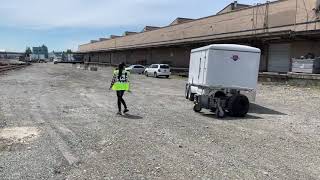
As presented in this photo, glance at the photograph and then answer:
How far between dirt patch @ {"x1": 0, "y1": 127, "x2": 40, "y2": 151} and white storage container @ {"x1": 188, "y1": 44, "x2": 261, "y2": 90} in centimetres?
804

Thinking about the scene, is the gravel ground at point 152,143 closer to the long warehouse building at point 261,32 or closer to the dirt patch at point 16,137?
the dirt patch at point 16,137

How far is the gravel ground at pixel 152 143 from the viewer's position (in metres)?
8.75

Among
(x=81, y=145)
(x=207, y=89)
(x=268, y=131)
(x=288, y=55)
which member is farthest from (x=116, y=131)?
(x=288, y=55)

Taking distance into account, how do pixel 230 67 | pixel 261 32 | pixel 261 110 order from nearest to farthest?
pixel 230 67
pixel 261 110
pixel 261 32

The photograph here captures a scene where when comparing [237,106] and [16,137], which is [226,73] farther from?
[16,137]

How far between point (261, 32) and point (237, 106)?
2994cm

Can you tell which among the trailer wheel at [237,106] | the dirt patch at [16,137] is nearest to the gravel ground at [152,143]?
the dirt patch at [16,137]

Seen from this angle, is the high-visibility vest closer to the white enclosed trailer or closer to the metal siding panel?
the white enclosed trailer

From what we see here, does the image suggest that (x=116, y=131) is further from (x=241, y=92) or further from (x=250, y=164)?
(x=241, y=92)

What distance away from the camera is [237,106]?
17938mm

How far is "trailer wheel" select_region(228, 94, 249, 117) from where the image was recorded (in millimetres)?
17875

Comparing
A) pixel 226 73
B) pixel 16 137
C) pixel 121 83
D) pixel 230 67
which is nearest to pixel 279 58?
pixel 230 67

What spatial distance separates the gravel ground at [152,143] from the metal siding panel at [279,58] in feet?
76.5

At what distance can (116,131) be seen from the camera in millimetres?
13156
